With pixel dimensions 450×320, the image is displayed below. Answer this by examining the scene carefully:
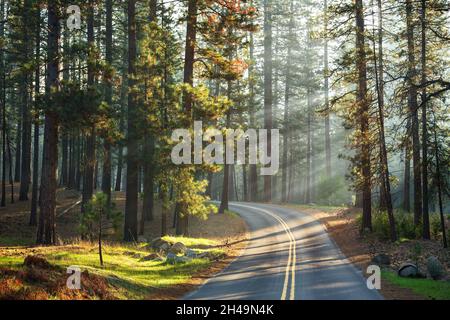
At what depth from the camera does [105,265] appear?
55.6 ft

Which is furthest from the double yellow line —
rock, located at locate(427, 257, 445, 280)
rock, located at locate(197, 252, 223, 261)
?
rock, located at locate(427, 257, 445, 280)

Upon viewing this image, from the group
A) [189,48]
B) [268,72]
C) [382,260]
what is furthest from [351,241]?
[268,72]

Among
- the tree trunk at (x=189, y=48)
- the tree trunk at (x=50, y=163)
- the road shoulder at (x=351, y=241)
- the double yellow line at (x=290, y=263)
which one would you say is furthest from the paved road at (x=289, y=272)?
the tree trunk at (x=50, y=163)

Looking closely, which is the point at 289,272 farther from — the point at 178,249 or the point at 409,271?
the point at 178,249

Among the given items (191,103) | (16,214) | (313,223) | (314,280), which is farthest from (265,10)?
(314,280)

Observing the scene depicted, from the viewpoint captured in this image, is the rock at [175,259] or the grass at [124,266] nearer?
the grass at [124,266]

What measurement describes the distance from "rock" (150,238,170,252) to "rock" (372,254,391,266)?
32.6ft

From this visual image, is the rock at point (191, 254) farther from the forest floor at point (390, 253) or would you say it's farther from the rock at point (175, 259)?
the forest floor at point (390, 253)

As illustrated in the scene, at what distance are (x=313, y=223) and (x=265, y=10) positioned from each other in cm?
2502

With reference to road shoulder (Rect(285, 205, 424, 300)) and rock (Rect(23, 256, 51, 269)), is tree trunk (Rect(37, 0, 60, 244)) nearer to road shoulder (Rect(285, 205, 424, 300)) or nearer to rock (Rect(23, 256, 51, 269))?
rock (Rect(23, 256, 51, 269))

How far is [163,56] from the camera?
26656 mm

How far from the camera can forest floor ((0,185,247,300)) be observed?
39.0 feet

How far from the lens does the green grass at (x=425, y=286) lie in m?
15.4
